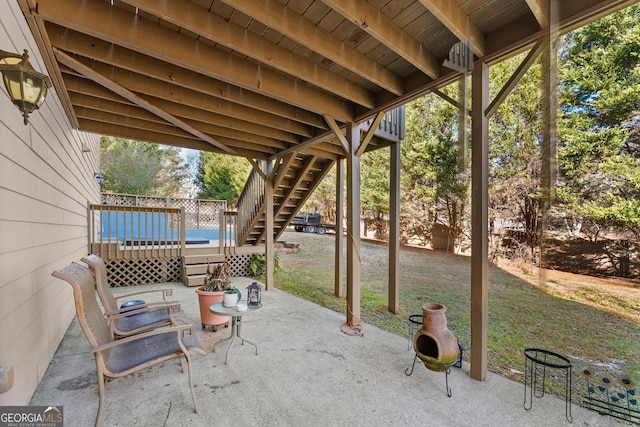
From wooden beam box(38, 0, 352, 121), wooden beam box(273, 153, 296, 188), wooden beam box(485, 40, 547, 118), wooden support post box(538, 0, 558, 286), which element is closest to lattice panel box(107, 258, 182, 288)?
wooden beam box(273, 153, 296, 188)

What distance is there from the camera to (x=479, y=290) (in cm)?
254

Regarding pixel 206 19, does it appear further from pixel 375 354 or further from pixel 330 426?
pixel 375 354

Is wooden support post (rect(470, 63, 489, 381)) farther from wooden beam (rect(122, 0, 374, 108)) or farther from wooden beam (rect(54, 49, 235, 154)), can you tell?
wooden beam (rect(54, 49, 235, 154))

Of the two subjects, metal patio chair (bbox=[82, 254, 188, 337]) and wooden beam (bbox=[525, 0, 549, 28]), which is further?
metal patio chair (bbox=[82, 254, 188, 337])

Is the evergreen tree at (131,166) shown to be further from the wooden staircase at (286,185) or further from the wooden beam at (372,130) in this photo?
the wooden beam at (372,130)

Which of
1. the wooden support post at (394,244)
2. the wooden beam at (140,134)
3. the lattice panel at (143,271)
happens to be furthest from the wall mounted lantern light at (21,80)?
the lattice panel at (143,271)

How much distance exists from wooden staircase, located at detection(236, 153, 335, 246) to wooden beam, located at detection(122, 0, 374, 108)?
90.2 inches

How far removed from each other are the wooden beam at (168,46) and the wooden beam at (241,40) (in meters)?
0.20

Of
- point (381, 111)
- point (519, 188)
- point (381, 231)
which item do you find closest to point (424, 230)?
point (381, 231)

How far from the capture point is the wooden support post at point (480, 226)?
2.53 metres

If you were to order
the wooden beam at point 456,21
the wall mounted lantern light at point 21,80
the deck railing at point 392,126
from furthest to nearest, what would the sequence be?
the deck railing at point 392,126 → the wooden beam at point 456,21 → the wall mounted lantern light at point 21,80

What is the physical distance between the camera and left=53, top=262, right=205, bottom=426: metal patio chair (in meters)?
1.83

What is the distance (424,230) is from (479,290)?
688cm

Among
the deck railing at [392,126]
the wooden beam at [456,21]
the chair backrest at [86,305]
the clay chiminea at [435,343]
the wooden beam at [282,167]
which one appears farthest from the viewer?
the wooden beam at [282,167]
